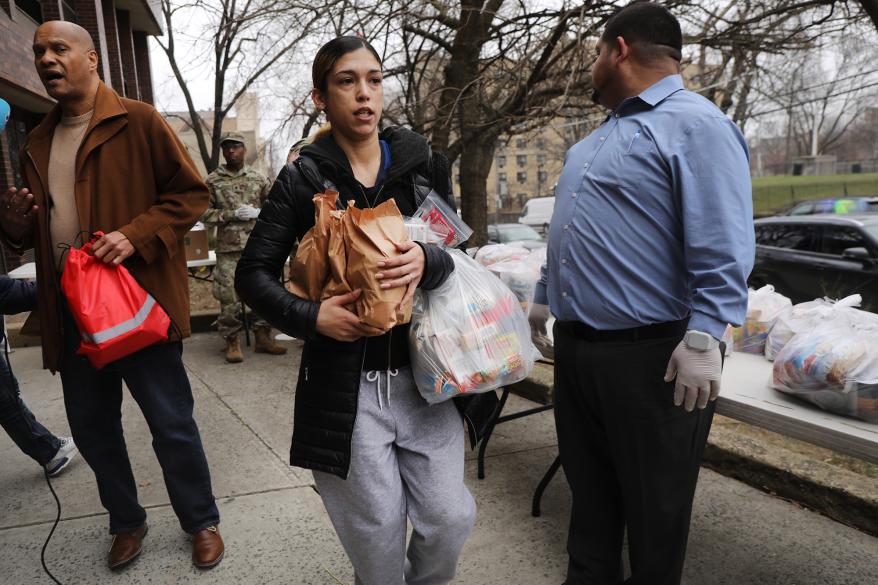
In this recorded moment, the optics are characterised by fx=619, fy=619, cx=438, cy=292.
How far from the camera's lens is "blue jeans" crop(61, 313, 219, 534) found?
2.51 meters

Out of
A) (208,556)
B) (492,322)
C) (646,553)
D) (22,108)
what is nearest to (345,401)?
(492,322)

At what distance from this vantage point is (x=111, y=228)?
8.04ft

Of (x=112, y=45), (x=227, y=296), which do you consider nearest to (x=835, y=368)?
(x=227, y=296)

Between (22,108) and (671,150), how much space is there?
13439mm

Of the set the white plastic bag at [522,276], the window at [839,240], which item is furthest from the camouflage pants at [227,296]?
the window at [839,240]

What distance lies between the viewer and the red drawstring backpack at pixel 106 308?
220 centimetres

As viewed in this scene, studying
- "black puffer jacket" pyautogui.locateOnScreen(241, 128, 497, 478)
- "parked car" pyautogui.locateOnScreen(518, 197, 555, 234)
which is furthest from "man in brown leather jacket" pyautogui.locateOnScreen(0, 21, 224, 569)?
"parked car" pyautogui.locateOnScreen(518, 197, 555, 234)

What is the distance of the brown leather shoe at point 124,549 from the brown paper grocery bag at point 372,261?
1.87 metres

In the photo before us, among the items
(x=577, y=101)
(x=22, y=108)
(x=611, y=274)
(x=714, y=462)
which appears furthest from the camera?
(x=22, y=108)

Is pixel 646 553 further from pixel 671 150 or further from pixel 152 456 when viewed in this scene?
pixel 152 456

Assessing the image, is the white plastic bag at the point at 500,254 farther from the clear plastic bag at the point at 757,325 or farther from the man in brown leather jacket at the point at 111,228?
the man in brown leather jacket at the point at 111,228

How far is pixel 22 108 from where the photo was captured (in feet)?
38.5

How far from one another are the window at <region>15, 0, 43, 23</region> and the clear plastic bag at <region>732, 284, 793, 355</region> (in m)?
13.2

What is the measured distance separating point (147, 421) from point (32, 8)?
12.7 m
